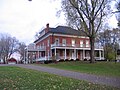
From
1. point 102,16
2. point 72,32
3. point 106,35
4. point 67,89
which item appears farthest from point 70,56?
point 67,89

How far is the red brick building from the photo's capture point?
56013 millimetres

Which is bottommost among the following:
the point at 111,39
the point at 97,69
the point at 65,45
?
the point at 97,69

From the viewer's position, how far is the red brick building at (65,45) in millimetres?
56013

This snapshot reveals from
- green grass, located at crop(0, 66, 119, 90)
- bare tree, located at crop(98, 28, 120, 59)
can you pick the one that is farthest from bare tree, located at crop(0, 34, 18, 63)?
green grass, located at crop(0, 66, 119, 90)

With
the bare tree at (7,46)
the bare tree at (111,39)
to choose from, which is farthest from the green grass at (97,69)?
the bare tree at (7,46)

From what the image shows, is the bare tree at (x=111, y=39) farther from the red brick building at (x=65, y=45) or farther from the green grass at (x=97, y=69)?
the green grass at (x=97, y=69)

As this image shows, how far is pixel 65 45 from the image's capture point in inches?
2201

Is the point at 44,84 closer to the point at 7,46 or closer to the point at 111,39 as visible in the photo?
the point at 111,39

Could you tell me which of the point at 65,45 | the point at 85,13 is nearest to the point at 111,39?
the point at 65,45

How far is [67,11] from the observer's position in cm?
4162

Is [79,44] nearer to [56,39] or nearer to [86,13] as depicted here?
[56,39]

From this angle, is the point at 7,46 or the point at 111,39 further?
the point at 7,46

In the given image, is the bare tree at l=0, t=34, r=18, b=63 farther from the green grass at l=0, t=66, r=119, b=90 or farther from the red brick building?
the green grass at l=0, t=66, r=119, b=90

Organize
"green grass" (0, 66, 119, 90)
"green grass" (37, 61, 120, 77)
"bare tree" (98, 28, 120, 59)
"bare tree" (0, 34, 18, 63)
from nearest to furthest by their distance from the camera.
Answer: "green grass" (0, 66, 119, 90), "green grass" (37, 61, 120, 77), "bare tree" (98, 28, 120, 59), "bare tree" (0, 34, 18, 63)
